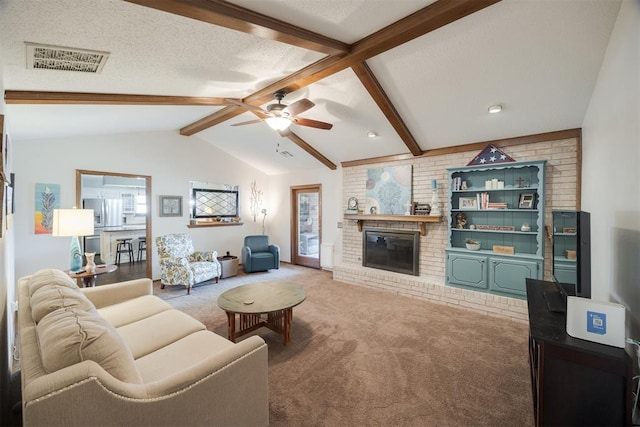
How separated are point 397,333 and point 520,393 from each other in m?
1.18

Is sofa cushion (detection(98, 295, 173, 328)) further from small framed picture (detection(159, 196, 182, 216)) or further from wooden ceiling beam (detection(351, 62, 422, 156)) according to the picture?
small framed picture (detection(159, 196, 182, 216))

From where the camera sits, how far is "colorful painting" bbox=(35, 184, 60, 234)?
398cm

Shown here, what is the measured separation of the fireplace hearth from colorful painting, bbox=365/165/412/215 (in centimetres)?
39

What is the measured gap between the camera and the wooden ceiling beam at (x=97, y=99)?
248 centimetres

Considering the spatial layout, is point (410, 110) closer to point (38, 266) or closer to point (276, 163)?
point (276, 163)

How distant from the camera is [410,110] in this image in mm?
3594

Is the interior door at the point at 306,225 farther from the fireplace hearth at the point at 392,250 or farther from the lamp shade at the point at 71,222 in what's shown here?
the lamp shade at the point at 71,222

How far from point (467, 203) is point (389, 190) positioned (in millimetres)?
1333

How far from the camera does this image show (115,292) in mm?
2607

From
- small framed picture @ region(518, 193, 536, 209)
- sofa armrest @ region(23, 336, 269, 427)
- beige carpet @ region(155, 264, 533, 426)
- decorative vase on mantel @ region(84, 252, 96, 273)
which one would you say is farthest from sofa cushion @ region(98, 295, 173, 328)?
small framed picture @ region(518, 193, 536, 209)

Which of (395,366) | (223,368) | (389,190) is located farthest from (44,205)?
(389,190)

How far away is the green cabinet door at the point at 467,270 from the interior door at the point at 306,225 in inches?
119

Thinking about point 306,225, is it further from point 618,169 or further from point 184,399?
point 184,399

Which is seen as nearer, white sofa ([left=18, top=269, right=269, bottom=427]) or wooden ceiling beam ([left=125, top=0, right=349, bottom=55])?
white sofa ([left=18, top=269, right=269, bottom=427])
